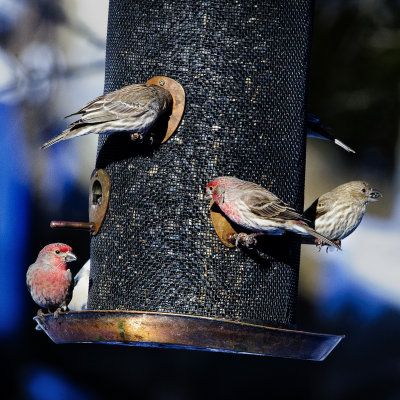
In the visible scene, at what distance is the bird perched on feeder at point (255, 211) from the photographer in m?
9.45

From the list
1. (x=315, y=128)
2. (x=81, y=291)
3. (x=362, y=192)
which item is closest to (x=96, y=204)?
(x=81, y=291)

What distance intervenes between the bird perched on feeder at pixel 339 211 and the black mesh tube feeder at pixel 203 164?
995mm

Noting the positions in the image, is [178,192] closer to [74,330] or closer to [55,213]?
[74,330]

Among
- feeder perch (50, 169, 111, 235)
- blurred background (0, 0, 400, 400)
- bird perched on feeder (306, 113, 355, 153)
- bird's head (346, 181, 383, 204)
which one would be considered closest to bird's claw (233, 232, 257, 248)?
feeder perch (50, 169, 111, 235)

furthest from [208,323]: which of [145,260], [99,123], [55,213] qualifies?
[55,213]

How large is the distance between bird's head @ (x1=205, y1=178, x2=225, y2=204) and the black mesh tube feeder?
0.69 feet

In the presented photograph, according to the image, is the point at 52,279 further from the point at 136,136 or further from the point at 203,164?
the point at 203,164

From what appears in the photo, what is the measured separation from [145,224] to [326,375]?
5.38m

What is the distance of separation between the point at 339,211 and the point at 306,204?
348cm

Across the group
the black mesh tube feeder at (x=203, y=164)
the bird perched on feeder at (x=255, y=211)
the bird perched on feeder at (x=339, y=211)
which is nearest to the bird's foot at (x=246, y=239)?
the bird perched on feeder at (x=255, y=211)

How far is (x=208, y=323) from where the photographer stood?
29.2 feet

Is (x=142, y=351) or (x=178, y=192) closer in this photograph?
(x=178, y=192)

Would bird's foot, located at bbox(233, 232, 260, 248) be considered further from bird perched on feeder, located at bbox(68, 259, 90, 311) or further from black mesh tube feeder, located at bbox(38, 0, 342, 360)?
bird perched on feeder, located at bbox(68, 259, 90, 311)

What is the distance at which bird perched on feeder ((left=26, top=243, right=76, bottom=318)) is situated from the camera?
10719 mm
